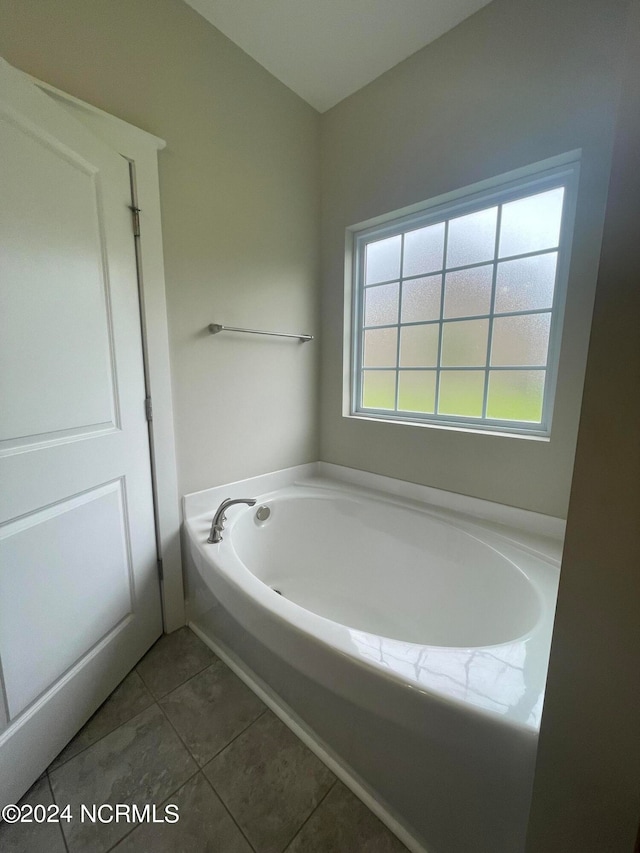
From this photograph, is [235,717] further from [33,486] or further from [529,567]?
[529,567]

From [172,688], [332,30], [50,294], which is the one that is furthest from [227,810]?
[332,30]

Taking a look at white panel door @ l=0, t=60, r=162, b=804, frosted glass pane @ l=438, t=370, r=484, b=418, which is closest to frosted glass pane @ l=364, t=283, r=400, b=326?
frosted glass pane @ l=438, t=370, r=484, b=418

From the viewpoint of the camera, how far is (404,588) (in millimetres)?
1477

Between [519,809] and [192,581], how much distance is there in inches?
51.2

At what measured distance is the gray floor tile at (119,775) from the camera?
852mm

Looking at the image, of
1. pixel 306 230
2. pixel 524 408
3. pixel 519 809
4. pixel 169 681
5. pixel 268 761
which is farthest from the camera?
pixel 306 230

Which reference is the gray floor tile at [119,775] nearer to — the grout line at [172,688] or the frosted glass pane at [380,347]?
the grout line at [172,688]

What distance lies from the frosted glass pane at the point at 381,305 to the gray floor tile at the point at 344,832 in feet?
6.24

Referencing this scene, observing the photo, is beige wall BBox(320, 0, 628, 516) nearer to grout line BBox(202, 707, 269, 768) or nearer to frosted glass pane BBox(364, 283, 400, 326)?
frosted glass pane BBox(364, 283, 400, 326)

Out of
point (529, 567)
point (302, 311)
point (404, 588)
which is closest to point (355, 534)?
point (404, 588)

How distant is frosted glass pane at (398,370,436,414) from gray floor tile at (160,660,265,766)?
1.46 meters

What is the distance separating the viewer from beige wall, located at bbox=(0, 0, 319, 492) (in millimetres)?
1095

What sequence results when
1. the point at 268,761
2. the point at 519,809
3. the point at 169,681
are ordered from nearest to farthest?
the point at 519,809 → the point at 268,761 → the point at 169,681

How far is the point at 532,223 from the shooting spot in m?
1.33
